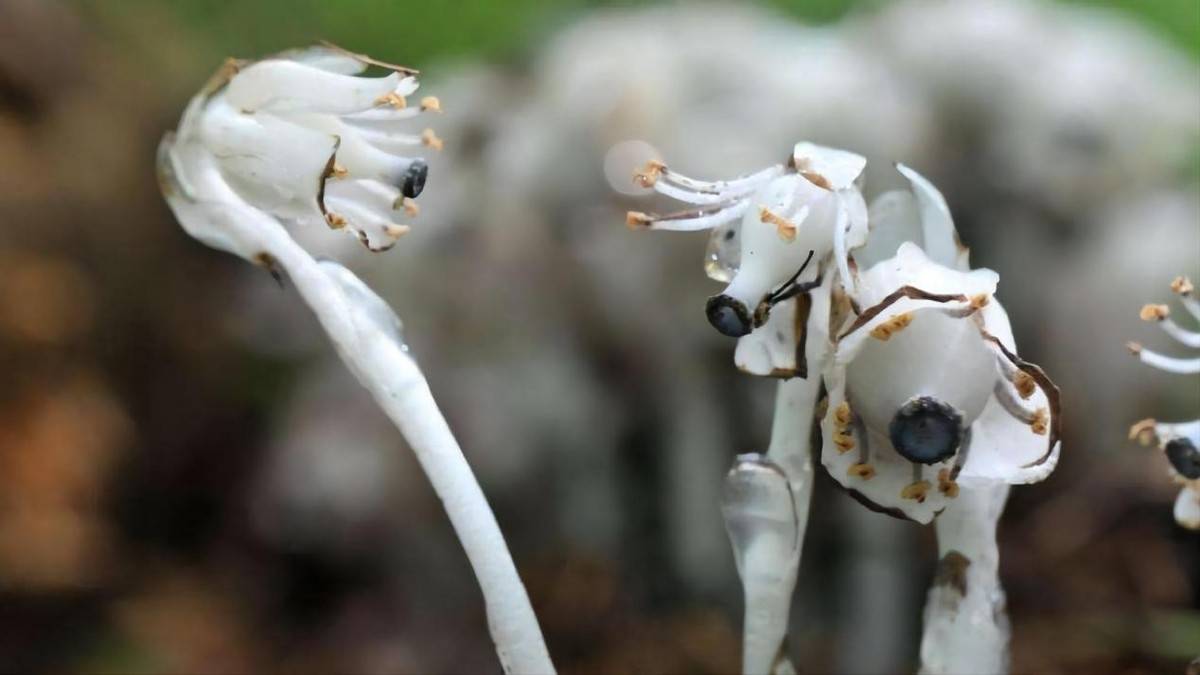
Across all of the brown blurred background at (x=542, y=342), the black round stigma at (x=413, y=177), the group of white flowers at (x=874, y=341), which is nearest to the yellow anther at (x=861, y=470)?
the group of white flowers at (x=874, y=341)

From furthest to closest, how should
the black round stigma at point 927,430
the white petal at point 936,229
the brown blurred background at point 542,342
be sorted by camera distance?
the brown blurred background at point 542,342
the white petal at point 936,229
the black round stigma at point 927,430

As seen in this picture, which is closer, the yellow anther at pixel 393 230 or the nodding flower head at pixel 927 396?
the nodding flower head at pixel 927 396

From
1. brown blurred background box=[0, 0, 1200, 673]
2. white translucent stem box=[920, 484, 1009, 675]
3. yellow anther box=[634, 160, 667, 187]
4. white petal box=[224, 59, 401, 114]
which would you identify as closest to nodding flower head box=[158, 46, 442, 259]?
white petal box=[224, 59, 401, 114]

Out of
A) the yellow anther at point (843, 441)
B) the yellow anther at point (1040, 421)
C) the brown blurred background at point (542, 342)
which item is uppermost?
the yellow anther at point (1040, 421)

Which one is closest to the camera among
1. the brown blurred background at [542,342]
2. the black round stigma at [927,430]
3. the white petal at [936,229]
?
the black round stigma at [927,430]

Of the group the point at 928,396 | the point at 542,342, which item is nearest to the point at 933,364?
the point at 928,396

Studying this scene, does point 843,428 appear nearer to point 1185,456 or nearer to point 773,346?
point 773,346

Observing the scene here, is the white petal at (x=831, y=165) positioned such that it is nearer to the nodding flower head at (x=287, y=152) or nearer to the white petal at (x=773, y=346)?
the white petal at (x=773, y=346)
